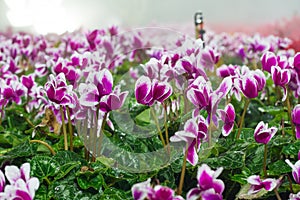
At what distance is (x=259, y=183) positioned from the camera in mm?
952

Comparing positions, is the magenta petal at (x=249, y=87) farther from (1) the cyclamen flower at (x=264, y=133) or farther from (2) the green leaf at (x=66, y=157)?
(2) the green leaf at (x=66, y=157)

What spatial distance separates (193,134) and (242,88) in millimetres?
290

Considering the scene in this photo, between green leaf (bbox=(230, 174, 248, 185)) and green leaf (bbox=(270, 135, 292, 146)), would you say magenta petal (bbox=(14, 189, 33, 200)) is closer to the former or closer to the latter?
green leaf (bbox=(230, 174, 248, 185))

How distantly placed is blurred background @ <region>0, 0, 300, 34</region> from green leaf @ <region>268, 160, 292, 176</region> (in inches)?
140

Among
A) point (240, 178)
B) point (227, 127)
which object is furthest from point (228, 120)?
point (240, 178)

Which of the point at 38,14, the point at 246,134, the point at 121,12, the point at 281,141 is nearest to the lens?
the point at 281,141

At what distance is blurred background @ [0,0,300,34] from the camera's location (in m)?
4.80

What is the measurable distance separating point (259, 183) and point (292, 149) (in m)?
0.27

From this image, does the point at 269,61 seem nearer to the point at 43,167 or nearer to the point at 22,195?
the point at 43,167

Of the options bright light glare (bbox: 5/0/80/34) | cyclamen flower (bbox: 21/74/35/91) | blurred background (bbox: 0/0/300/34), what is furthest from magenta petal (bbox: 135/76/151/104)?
bright light glare (bbox: 5/0/80/34)

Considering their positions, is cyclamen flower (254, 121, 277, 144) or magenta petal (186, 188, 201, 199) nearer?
magenta petal (186, 188, 201, 199)

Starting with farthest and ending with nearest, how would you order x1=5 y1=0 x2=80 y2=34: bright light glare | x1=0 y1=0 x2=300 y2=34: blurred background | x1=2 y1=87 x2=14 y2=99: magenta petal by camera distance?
x1=5 y1=0 x2=80 y2=34: bright light glare, x1=0 y1=0 x2=300 y2=34: blurred background, x1=2 y1=87 x2=14 y2=99: magenta petal

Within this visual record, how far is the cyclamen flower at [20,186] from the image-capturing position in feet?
2.81

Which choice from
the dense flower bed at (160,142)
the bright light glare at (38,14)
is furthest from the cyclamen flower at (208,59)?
the bright light glare at (38,14)
